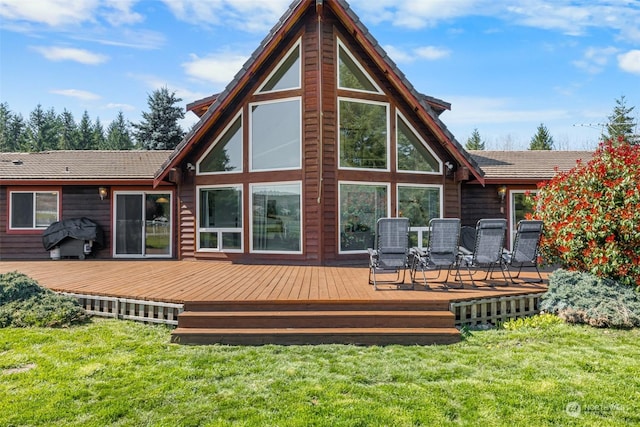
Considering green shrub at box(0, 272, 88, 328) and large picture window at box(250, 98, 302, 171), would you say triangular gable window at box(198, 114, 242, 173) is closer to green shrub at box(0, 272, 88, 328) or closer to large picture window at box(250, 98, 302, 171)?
large picture window at box(250, 98, 302, 171)

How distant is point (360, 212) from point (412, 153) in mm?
1986

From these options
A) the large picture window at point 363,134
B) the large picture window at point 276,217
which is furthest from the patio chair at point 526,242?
the large picture window at point 276,217

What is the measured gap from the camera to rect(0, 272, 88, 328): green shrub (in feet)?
16.5

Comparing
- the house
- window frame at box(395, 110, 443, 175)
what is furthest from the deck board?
window frame at box(395, 110, 443, 175)

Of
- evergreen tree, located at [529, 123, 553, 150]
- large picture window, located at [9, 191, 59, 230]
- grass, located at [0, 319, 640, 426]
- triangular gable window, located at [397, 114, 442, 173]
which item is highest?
evergreen tree, located at [529, 123, 553, 150]

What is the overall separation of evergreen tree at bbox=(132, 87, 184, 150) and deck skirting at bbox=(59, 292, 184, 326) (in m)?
27.9

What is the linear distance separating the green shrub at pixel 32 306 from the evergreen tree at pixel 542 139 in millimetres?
39647

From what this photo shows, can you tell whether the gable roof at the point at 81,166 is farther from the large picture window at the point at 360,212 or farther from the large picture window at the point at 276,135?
the large picture window at the point at 360,212

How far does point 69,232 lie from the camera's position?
405 inches

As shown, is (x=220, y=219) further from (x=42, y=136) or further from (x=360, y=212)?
(x=42, y=136)

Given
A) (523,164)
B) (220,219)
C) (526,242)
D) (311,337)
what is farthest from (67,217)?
(523,164)

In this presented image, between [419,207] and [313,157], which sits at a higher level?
[313,157]

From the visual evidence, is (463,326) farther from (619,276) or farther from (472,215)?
(472,215)

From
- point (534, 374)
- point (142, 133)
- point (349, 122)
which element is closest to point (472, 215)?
point (349, 122)
